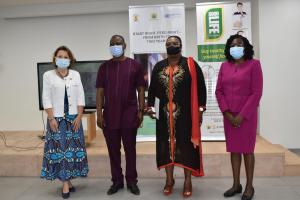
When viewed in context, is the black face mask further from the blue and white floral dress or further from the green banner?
the green banner

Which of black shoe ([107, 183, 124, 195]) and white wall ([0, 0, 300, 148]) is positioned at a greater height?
white wall ([0, 0, 300, 148])

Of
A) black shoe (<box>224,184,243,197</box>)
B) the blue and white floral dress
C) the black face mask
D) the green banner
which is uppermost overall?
the green banner

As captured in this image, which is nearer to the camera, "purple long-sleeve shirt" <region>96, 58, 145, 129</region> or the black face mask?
the black face mask

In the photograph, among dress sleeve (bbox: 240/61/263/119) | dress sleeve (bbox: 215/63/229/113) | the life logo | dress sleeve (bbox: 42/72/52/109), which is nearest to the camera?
dress sleeve (bbox: 240/61/263/119)

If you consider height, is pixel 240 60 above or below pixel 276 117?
above

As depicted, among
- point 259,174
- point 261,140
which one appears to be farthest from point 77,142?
point 261,140

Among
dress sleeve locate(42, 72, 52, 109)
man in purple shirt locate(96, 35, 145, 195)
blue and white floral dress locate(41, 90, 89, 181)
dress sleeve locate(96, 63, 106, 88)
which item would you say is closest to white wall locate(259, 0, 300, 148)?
man in purple shirt locate(96, 35, 145, 195)

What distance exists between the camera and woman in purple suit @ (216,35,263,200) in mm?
3135

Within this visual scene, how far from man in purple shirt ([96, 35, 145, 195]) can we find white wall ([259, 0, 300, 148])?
244 centimetres

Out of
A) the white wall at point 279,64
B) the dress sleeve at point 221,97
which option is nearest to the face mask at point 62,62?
the dress sleeve at point 221,97

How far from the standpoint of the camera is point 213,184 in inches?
151

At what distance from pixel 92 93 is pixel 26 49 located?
1.87 meters

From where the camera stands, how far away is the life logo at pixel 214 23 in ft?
14.9

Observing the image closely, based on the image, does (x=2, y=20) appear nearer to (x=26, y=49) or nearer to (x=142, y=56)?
(x=26, y=49)
